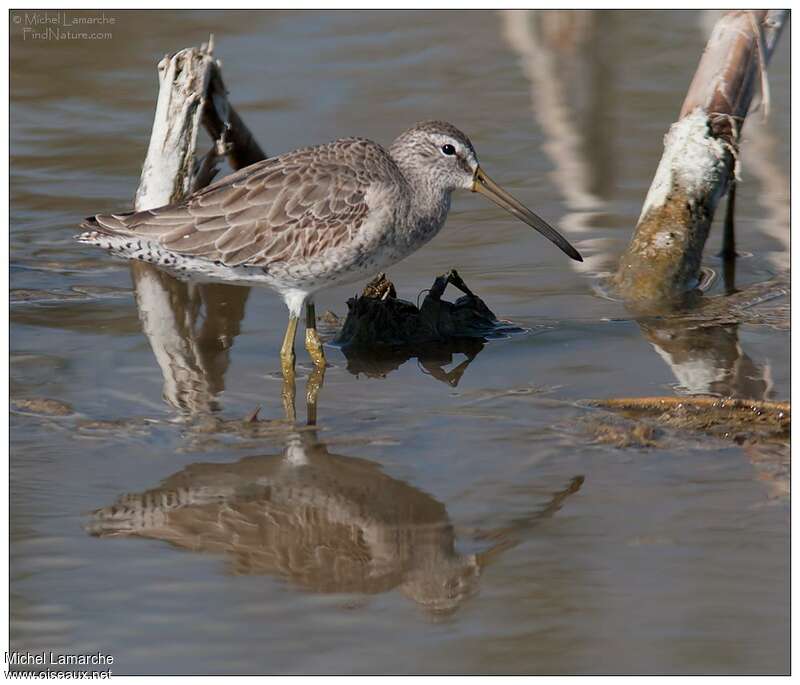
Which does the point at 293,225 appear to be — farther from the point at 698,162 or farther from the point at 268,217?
the point at 698,162

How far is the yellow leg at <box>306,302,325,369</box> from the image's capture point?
24.6 ft

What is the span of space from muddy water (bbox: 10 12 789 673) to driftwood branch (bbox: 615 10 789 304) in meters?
0.33

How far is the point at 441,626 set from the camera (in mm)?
4859

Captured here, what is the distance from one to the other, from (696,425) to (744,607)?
158 centimetres

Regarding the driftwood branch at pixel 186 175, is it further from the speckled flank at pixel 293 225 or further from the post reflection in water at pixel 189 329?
the speckled flank at pixel 293 225

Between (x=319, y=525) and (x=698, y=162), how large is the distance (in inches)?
147

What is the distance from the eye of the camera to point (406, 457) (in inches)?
247

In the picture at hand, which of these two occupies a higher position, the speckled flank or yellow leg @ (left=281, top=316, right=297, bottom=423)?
the speckled flank

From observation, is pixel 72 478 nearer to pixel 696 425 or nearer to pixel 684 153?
pixel 696 425

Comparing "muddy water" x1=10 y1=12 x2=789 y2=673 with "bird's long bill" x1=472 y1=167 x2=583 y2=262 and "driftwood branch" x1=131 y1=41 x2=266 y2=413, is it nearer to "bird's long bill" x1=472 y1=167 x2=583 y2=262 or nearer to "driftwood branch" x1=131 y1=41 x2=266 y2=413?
"driftwood branch" x1=131 y1=41 x2=266 y2=413

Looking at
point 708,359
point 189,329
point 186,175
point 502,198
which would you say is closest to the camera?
point 708,359

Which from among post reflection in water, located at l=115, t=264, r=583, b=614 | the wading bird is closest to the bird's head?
the wading bird

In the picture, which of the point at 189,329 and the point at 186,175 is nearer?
the point at 189,329

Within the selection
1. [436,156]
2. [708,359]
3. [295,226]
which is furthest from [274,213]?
[708,359]
